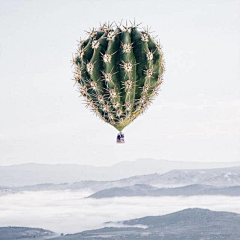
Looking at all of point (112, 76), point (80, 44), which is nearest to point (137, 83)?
point (112, 76)

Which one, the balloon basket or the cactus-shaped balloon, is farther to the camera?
the balloon basket

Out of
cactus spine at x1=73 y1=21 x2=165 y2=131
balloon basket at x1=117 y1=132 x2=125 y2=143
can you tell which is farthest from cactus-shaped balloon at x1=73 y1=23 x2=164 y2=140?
balloon basket at x1=117 y1=132 x2=125 y2=143

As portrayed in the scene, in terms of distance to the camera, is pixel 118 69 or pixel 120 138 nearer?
pixel 118 69

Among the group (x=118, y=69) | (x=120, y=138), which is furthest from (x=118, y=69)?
(x=120, y=138)

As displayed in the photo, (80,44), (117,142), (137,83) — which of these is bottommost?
(117,142)

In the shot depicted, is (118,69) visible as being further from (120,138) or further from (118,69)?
(120,138)

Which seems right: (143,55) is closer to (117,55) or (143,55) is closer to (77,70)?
(117,55)

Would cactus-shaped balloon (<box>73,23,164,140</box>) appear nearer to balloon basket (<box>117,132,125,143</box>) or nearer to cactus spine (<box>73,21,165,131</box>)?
cactus spine (<box>73,21,165,131</box>)

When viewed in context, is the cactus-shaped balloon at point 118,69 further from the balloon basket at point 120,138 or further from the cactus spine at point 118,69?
the balloon basket at point 120,138
